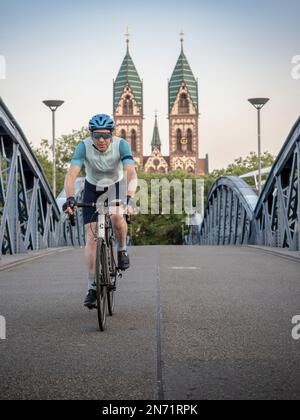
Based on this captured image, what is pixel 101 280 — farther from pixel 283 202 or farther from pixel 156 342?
pixel 283 202

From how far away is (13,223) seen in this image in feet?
62.2

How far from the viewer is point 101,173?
7.71 m

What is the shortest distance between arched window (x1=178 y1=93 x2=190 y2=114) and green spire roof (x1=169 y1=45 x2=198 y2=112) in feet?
5.18

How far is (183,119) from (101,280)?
175237 millimetres

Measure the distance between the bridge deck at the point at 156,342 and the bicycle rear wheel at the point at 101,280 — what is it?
14 cm

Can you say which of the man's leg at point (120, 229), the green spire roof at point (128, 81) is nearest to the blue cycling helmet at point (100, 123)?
the man's leg at point (120, 229)

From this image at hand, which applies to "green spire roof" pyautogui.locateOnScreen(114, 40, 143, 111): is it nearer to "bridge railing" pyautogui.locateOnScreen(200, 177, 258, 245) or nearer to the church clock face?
the church clock face

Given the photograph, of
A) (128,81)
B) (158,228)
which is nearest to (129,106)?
(128,81)

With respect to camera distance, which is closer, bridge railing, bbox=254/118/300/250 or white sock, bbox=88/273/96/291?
white sock, bbox=88/273/96/291

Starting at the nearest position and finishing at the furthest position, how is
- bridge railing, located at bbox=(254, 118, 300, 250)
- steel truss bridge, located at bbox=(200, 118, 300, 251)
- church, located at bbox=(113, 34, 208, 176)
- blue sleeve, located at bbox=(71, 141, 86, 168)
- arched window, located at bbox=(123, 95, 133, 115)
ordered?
blue sleeve, located at bbox=(71, 141, 86, 168) < bridge railing, located at bbox=(254, 118, 300, 250) < steel truss bridge, located at bbox=(200, 118, 300, 251) < church, located at bbox=(113, 34, 208, 176) < arched window, located at bbox=(123, 95, 133, 115)

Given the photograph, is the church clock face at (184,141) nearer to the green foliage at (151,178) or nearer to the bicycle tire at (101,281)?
the green foliage at (151,178)

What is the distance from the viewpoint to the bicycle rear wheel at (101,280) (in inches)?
270

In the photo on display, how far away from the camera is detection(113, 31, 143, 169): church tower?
583 ft

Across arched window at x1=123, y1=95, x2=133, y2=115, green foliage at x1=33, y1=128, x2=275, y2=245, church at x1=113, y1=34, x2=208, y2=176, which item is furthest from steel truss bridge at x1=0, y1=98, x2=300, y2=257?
arched window at x1=123, y1=95, x2=133, y2=115
